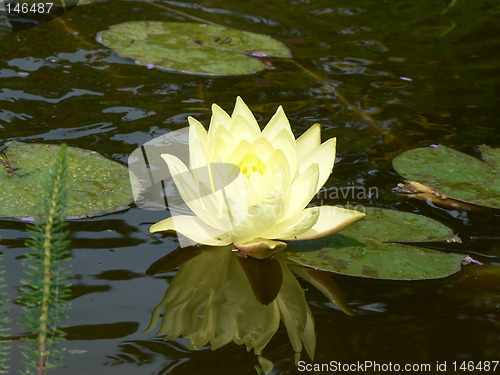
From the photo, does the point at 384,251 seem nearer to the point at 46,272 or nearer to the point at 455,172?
the point at 455,172

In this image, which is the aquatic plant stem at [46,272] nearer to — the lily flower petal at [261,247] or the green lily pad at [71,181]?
the lily flower petal at [261,247]

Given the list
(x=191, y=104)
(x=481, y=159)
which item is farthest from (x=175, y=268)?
(x=481, y=159)

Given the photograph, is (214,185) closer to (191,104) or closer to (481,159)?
(191,104)

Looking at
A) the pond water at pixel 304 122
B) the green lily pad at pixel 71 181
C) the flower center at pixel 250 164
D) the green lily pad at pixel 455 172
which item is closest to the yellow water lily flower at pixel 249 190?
the flower center at pixel 250 164

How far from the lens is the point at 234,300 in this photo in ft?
5.57

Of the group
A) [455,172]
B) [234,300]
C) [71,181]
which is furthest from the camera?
[455,172]

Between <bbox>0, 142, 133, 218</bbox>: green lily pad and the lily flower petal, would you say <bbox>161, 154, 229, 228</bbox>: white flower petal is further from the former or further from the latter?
<bbox>0, 142, 133, 218</bbox>: green lily pad

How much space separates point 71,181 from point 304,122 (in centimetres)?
123

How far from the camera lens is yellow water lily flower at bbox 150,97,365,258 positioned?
5.74 ft

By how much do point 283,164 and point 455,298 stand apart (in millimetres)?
682

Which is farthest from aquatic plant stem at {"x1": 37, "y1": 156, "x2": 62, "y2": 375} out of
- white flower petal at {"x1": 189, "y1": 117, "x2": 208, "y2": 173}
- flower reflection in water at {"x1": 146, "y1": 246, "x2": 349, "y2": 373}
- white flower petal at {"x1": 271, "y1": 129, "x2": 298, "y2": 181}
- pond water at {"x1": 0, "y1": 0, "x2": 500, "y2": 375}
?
white flower petal at {"x1": 271, "y1": 129, "x2": 298, "y2": 181}

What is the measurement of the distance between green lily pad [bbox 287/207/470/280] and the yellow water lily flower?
0.29 feet

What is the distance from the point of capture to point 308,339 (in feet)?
5.09

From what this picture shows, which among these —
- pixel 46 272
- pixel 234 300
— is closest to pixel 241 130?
pixel 234 300
